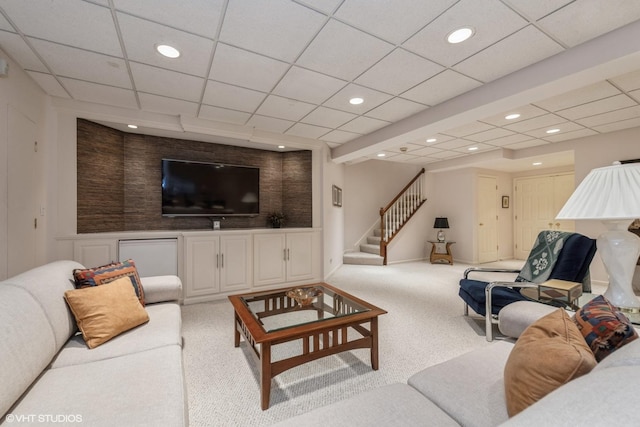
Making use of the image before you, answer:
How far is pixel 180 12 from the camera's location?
5.68ft

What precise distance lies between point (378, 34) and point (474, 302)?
258cm

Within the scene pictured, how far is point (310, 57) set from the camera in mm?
2230

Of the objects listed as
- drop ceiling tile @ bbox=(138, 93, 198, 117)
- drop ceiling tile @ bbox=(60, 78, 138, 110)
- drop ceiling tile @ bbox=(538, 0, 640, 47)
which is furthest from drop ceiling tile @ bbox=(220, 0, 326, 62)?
drop ceiling tile @ bbox=(60, 78, 138, 110)

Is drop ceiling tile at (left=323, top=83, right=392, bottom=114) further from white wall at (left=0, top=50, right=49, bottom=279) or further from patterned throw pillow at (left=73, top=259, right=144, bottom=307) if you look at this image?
white wall at (left=0, top=50, right=49, bottom=279)

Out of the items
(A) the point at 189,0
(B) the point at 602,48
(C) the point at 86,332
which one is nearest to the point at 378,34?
(A) the point at 189,0

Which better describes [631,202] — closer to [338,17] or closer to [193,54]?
[338,17]

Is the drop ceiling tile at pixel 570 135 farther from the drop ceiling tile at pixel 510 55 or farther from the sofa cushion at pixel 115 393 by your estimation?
the sofa cushion at pixel 115 393

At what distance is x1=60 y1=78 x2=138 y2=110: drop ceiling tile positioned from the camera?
8.89ft

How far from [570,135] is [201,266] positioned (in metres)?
5.98

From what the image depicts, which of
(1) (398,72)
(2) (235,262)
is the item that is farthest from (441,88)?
(2) (235,262)

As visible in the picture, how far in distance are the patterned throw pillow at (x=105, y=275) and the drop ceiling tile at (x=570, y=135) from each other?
5915mm

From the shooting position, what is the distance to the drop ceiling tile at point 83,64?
212 cm

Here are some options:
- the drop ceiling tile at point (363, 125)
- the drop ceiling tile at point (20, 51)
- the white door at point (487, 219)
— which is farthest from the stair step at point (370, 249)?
the drop ceiling tile at point (20, 51)

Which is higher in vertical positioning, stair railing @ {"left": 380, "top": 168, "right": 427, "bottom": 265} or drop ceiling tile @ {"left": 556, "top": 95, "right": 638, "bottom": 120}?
drop ceiling tile @ {"left": 556, "top": 95, "right": 638, "bottom": 120}
